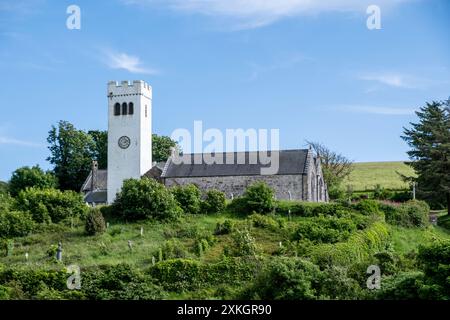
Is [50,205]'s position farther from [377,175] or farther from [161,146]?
[377,175]

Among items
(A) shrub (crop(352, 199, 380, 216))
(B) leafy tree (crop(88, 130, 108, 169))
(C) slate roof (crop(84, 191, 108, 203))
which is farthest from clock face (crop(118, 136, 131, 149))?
(A) shrub (crop(352, 199, 380, 216))

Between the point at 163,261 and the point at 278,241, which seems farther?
the point at 278,241

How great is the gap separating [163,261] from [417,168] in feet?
117

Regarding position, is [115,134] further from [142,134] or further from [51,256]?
[51,256]

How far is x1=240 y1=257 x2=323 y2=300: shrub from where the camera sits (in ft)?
98.3

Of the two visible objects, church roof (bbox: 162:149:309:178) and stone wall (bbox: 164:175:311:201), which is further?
church roof (bbox: 162:149:309:178)

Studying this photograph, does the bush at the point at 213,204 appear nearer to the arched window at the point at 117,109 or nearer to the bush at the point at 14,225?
the bush at the point at 14,225

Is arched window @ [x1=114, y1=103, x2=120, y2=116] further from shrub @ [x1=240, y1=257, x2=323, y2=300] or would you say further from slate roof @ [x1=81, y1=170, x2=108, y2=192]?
shrub @ [x1=240, y1=257, x2=323, y2=300]

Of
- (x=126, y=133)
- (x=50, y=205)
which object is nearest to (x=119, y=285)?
(x=50, y=205)

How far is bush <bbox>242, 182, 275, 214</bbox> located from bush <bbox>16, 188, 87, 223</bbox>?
12.5 m

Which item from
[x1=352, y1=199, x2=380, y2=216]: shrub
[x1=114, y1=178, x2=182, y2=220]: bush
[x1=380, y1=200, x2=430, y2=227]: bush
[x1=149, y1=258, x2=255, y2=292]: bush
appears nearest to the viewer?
[x1=149, y1=258, x2=255, y2=292]: bush

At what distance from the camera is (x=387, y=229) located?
4834 centimetres

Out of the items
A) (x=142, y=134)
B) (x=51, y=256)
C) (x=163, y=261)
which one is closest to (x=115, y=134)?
(x=142, y=134)
